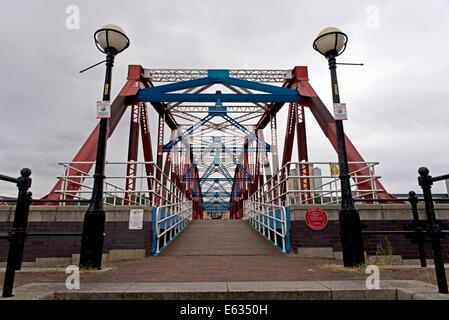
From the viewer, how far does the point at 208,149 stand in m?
31.0

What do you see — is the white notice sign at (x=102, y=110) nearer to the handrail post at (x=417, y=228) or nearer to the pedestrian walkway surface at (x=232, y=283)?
the pedestrian walkway surface at (x=232, y=283)

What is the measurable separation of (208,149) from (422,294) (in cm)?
2870

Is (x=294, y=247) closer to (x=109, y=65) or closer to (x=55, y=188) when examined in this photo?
(x=109, y=65)

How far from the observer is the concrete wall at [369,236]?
19.7 ft

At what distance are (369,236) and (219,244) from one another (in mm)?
3830

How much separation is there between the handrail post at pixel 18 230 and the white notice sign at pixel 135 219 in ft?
9.33

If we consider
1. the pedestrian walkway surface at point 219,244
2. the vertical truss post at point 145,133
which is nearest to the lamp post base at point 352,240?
the pedestrian walkway surface at point 219,244

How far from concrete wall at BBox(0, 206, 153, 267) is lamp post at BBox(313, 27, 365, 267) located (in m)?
Result: 4.21

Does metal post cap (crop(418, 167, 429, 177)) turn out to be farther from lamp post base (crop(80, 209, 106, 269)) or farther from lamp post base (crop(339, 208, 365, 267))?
lamp post base (crop(80, 209, 106, 269))

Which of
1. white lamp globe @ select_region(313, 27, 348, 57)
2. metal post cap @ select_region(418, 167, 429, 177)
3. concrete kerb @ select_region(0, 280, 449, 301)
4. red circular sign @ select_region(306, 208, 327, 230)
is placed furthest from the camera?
red circular sign @ select_region(306, 208, 327, 230)

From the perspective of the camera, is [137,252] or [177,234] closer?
[137,252]

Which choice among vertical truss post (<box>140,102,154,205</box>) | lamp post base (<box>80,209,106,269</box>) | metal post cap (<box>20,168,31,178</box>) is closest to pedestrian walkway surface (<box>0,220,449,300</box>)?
lamp post base (<box>80,209,106,269</box>)

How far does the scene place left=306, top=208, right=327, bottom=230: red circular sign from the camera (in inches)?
241
